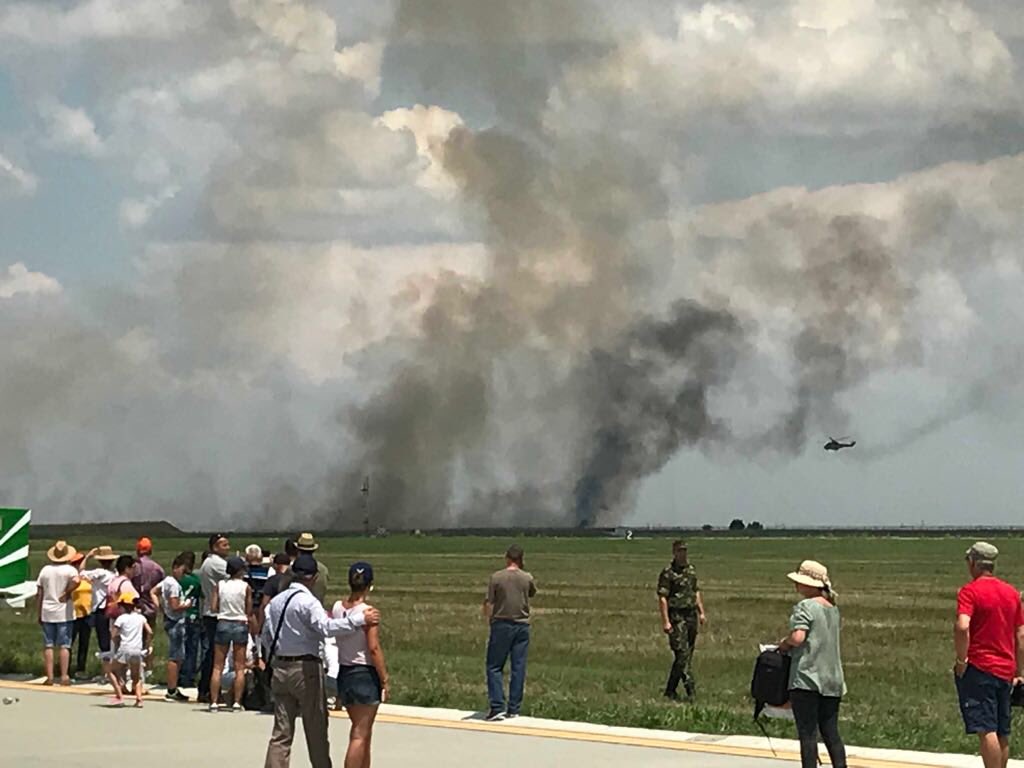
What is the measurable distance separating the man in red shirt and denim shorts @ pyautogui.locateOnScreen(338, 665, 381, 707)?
15.5ft

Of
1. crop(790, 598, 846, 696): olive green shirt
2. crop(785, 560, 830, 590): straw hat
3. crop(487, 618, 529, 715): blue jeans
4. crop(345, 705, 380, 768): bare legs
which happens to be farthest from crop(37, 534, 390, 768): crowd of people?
crop(785, 560, 830, 590): straw hat

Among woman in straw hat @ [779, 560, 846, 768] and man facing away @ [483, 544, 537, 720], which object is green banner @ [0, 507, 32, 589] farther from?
woman in straw hat @ [779, 560, 846, 768]

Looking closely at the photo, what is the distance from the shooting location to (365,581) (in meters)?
14.8

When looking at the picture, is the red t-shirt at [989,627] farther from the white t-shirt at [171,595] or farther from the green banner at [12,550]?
the green banner at [12,550]

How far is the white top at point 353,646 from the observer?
1485 cm

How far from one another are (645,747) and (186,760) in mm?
4564

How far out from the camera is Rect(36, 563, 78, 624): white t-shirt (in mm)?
25453

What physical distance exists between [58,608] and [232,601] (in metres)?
4.48

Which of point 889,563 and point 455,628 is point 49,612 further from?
point 889,563

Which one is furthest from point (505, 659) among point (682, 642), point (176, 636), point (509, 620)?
point (176, 636)

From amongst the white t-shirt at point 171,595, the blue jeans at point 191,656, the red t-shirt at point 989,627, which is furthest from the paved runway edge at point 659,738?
the red t-shirt at point 989,627

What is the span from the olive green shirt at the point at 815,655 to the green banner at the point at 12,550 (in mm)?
17393

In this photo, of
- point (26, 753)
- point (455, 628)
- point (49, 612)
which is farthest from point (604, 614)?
point (26, 753)

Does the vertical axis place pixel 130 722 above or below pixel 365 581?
below
